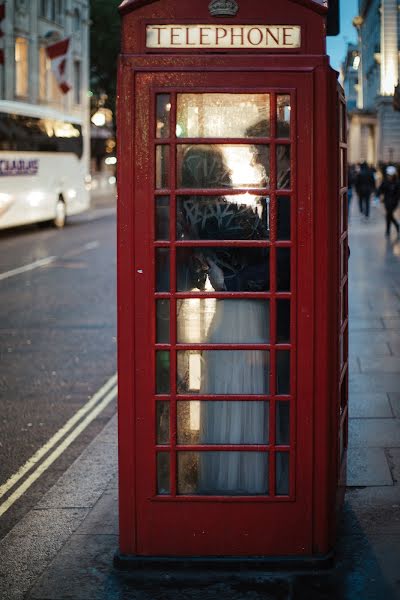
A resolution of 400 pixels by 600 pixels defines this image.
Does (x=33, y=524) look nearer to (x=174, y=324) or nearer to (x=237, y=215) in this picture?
(x=174, y=324)

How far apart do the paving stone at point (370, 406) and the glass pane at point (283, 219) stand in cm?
335

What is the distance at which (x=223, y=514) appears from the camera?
4.65 meters

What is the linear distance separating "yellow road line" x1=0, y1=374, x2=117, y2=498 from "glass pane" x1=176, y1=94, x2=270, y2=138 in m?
2.93

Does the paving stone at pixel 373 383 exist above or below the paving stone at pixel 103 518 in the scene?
above

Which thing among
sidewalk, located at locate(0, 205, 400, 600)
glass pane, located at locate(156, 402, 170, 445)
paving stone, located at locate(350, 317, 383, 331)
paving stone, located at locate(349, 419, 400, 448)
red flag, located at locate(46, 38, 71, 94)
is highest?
red flag, located at locate(46, 38, 71, 94)

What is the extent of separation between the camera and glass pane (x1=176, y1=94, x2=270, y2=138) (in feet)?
14.3

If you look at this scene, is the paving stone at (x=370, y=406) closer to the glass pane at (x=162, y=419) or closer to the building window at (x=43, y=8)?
the glass pane at (x=162, y=419)

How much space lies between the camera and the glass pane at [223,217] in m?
4.44

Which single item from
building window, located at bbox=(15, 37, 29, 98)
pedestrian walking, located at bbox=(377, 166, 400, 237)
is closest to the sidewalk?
pedestrian walking, located at bbox=(377, 166, 400, 237)

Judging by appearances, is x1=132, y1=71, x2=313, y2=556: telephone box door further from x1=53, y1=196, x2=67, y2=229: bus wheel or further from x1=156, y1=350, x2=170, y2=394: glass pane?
x1=53, y1=196, x2=67, y2=229: bus wheel

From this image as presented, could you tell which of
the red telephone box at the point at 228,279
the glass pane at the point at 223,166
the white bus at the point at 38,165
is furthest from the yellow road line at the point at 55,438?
the white bus at the point at 38,165

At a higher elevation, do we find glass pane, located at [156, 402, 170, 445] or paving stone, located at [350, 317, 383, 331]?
glass pane, located at [156, 402, 170, 445]

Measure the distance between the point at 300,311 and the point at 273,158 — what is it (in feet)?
2.17

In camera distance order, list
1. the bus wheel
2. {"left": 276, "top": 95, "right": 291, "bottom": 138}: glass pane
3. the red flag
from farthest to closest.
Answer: the red flag → the bus wheel → {"left": 276, "top": 95, "right": 291, "bottom": 138}: glass pane
